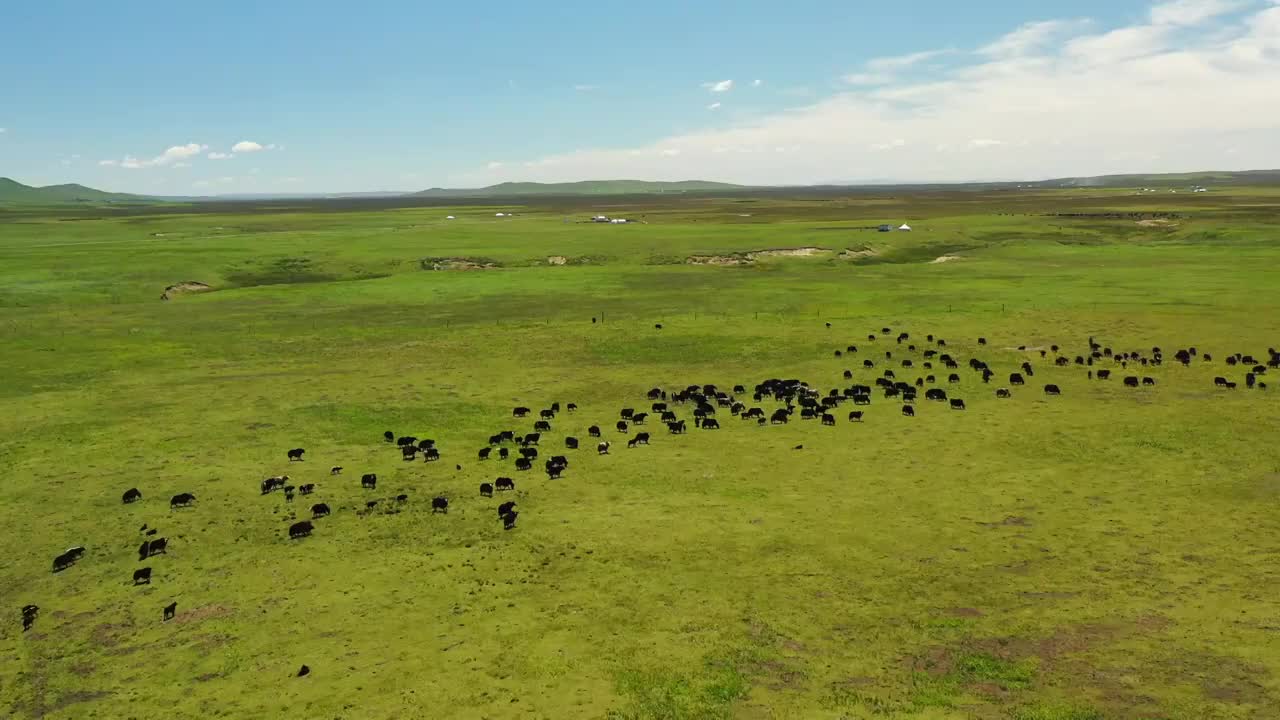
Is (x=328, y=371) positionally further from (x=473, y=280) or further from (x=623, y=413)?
(x=473, y=280)

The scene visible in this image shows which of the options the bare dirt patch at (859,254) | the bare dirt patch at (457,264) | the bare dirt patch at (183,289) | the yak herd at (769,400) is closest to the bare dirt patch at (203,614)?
the yak herd at (769,400)

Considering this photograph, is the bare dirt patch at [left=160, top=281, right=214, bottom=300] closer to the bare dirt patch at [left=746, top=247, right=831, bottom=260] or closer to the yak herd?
the yak herd

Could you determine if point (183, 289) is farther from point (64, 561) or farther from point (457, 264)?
point (64, 561)

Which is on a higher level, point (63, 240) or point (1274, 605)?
point (63, 240)

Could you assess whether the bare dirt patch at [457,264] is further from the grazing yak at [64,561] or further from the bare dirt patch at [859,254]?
the grazing yak at [64,561]

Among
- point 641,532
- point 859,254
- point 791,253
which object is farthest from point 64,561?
point 859,254

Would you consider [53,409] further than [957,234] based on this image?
No

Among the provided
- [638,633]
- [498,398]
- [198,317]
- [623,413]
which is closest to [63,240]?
[198,317]
